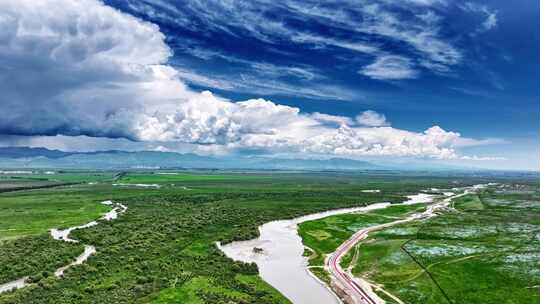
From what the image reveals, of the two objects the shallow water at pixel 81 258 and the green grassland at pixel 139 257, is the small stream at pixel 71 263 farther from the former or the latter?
the green grassland at pixel 139 257

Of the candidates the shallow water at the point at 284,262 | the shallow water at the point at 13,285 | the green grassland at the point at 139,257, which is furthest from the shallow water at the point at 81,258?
the shallow water at the point at 284,262

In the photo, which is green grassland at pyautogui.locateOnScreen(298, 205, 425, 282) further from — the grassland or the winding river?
the winding river

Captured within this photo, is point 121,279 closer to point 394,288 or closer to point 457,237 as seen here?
point 394,288

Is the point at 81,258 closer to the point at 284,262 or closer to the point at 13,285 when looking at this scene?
the point at 13,285

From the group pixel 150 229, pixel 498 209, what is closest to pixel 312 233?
pixel 150 229

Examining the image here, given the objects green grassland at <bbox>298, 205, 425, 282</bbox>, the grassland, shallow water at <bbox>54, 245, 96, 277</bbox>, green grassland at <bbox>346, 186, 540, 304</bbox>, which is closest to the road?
green grassland at <bbox>298, 205, 425, 282</bbox>

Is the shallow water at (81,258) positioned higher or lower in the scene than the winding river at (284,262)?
lower

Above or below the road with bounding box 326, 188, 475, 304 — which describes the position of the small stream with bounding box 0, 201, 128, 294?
below

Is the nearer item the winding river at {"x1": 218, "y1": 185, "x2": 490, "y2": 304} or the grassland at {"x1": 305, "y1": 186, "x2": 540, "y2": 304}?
the grassland at {"x1": 305, "y1": 186, "x2": 540, "y2": 304}
